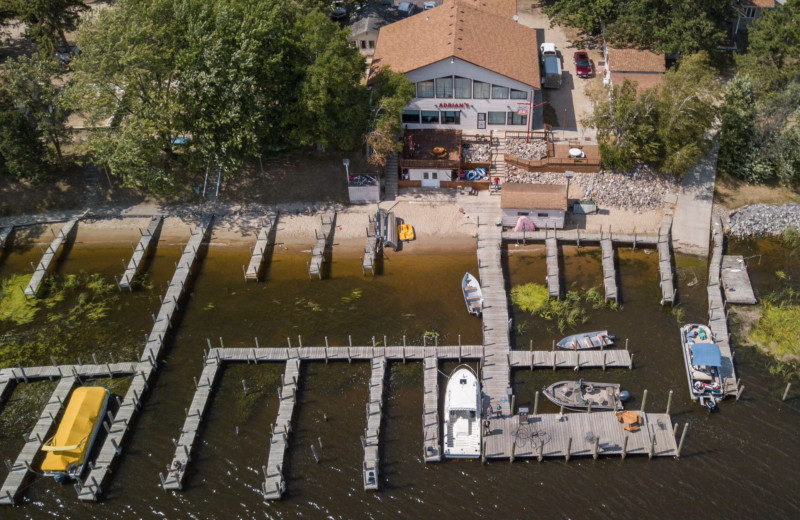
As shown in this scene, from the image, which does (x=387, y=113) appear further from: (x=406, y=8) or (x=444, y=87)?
(x=406, y=8)

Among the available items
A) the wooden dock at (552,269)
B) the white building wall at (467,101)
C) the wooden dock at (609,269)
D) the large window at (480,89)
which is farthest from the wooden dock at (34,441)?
the large window at (480,89)

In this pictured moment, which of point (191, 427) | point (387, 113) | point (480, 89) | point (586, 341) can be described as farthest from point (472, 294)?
point (191, 427)

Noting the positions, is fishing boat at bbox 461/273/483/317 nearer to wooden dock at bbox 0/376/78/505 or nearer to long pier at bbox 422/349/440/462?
long pier at bbox 422/349/440/462

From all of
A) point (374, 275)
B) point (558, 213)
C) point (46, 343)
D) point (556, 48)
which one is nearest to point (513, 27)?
point (556, 48)

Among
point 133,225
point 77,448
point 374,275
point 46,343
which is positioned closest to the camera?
point 77,448

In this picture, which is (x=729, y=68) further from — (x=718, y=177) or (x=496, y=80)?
(x=496, y=80)
